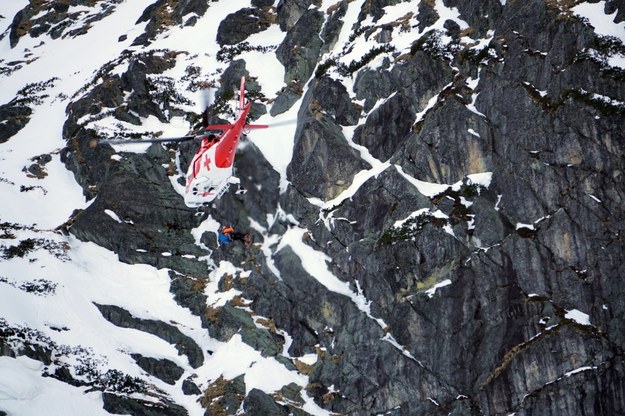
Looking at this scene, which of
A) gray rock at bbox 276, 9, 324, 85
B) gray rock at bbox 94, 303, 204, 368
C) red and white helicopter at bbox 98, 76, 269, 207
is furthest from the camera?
gray rock at bbox 276, 9, 324, 85

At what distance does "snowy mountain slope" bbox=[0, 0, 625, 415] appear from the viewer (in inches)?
1380

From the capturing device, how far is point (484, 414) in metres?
34.2

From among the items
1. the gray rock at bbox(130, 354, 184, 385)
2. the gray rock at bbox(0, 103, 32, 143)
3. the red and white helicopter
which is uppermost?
the red and white helicopter

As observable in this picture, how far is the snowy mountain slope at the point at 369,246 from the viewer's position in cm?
3506

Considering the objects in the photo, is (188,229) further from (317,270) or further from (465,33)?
(465,33)

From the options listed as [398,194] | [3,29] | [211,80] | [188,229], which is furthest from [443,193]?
[3,29]

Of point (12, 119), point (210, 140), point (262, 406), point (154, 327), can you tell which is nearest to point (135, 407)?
point (262, 406)

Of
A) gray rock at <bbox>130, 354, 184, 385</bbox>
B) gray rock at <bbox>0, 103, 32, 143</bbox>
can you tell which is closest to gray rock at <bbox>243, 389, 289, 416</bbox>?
gray rock at <bbox>130, 354, 184, 385</bbox>

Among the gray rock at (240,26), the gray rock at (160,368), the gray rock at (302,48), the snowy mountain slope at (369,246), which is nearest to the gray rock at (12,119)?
the snowy mountain slope at (369,246)

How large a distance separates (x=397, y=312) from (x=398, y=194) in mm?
6690

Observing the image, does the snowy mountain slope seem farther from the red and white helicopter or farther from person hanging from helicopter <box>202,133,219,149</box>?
person hanging from helicopter <box>202,133,219,149</box>

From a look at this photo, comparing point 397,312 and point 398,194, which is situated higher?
point 398,194

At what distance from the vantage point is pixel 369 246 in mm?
39219

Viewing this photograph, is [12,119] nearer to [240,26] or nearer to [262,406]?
[240,26]
